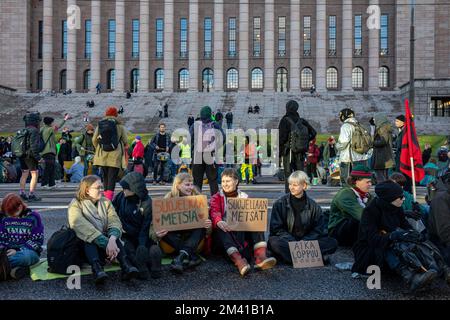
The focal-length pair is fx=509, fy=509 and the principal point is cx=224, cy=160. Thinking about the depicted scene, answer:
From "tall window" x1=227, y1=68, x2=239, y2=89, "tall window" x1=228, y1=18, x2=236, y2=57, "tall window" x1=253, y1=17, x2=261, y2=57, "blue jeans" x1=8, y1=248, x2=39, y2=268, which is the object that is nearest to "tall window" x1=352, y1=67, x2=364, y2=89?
"tall window" x1=253, y1=17, x2=261, y2=57

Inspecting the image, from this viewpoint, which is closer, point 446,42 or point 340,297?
point 340,297

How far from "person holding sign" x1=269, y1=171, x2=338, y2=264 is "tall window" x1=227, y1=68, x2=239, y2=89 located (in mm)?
53174

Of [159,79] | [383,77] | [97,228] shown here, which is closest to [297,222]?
[97,228]

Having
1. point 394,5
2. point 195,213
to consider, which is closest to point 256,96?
point 394,5

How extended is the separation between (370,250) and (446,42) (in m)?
55.6

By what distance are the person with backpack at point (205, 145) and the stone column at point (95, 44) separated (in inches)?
2041

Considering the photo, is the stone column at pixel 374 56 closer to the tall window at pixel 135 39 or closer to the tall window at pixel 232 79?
the tall window at pixel 232 79

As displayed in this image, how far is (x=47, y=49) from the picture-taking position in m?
59.0

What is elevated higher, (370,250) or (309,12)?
(309,12)

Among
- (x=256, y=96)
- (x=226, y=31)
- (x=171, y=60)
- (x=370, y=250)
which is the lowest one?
(x=370, y=250)

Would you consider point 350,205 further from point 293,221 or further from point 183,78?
point 183,78

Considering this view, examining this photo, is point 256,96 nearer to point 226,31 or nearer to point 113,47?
point 226,31

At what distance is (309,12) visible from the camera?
5769 cm

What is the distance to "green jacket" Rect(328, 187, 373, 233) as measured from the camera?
6105 millimetres
